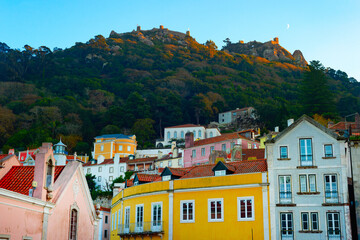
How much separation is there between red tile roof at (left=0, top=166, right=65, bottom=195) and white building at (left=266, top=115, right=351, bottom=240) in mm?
17030

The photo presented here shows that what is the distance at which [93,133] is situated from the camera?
117125mm

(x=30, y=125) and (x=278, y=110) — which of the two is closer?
(x=278, y=110)

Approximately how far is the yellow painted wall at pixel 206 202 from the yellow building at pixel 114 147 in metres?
60.1

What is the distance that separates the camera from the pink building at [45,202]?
20.9 m

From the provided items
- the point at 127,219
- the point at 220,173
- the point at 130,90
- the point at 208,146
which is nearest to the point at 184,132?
the point at 208,146

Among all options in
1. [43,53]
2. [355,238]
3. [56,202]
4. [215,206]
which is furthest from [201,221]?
[43,53]

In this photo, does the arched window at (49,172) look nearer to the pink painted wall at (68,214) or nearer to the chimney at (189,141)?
the pink painted wall at (68,214)

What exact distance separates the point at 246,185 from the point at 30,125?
88.6 meters

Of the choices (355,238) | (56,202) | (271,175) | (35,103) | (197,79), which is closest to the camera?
(56,202)

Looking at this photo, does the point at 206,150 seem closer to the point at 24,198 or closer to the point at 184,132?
the point at 184,132

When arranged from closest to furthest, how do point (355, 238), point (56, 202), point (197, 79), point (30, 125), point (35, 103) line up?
point (56, 202) → point (355, 238) → point (30, 125) → point (35, 103) → point (197, 79)

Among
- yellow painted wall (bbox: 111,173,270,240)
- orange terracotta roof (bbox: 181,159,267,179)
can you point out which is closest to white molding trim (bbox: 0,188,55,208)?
yellow painted wall (bbox: 111,173,270,240)

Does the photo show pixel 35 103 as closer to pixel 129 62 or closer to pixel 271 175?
pixel 129 62

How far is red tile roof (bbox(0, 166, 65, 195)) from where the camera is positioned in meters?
24.2
